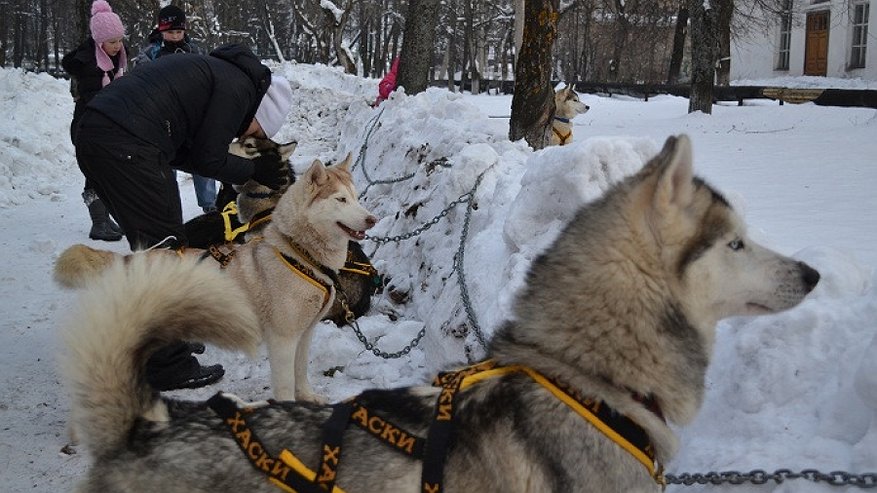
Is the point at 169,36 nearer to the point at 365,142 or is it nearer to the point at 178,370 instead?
the point at 365,142

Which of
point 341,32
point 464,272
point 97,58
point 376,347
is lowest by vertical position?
point 376,347

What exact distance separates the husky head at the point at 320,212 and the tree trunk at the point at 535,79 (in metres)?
4.36

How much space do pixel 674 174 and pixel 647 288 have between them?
328 millimetres

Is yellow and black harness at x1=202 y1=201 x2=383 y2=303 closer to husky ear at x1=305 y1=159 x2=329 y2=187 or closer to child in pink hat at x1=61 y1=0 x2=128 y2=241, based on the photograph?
husky ear at x1=305 y1=159 x2=329 y2=187

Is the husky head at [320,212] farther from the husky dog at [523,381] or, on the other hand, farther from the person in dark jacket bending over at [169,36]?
the person in dark jacket bending over at [169,36]

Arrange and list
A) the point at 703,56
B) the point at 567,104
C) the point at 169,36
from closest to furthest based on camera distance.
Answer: the point at 169,36, the point at 567,104, the point at 703,56

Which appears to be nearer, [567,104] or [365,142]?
[365,142]

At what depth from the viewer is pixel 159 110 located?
4.38m

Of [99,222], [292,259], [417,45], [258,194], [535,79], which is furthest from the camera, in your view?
[417,45]

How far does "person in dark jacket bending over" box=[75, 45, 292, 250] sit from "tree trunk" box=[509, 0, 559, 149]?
4.52m

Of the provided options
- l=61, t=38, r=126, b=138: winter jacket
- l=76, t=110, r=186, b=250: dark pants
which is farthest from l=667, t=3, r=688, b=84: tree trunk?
l=76, t=110, r=186, b=250: dark pants

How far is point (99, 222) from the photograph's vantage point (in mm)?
8555

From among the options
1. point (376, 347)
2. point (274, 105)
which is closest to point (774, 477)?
point (376, 347)

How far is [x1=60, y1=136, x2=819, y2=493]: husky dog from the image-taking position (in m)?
1.98
